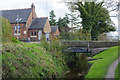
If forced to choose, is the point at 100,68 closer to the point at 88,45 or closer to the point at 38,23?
the point at 88,45

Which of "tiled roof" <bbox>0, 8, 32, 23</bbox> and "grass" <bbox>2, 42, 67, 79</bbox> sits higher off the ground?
"tiled roof" <bbox>0, 8, 32, 23</bbox>

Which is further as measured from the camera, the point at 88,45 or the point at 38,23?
the point at 38,23

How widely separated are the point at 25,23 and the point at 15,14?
81.3 inches

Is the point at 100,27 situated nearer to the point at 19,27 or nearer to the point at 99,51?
the point at 99,51

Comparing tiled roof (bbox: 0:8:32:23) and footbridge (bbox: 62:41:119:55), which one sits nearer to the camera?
footbridge (bbox: 62:41:119:55)

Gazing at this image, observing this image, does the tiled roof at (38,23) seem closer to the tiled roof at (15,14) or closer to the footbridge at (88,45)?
the tiled roof at (15,14)

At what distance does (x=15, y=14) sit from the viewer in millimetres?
23719

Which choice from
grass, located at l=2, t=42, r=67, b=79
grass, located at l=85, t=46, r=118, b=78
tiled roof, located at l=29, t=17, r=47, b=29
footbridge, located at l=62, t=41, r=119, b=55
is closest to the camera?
grass, located at l=85, t=46, r=118, b=78

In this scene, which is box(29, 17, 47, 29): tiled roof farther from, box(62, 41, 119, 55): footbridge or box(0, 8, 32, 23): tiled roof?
box(62, 41, 119, 55): footbridge

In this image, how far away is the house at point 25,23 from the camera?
77.5 ft

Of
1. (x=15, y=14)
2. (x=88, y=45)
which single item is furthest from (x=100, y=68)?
(x=15, y=14)

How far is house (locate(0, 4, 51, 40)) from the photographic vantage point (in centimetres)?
2362

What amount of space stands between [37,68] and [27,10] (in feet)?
57.4

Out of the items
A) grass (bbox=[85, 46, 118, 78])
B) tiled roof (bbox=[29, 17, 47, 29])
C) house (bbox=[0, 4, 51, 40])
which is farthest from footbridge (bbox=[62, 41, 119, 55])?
tiled roof (bbox=[29, 17, 47, 29])
